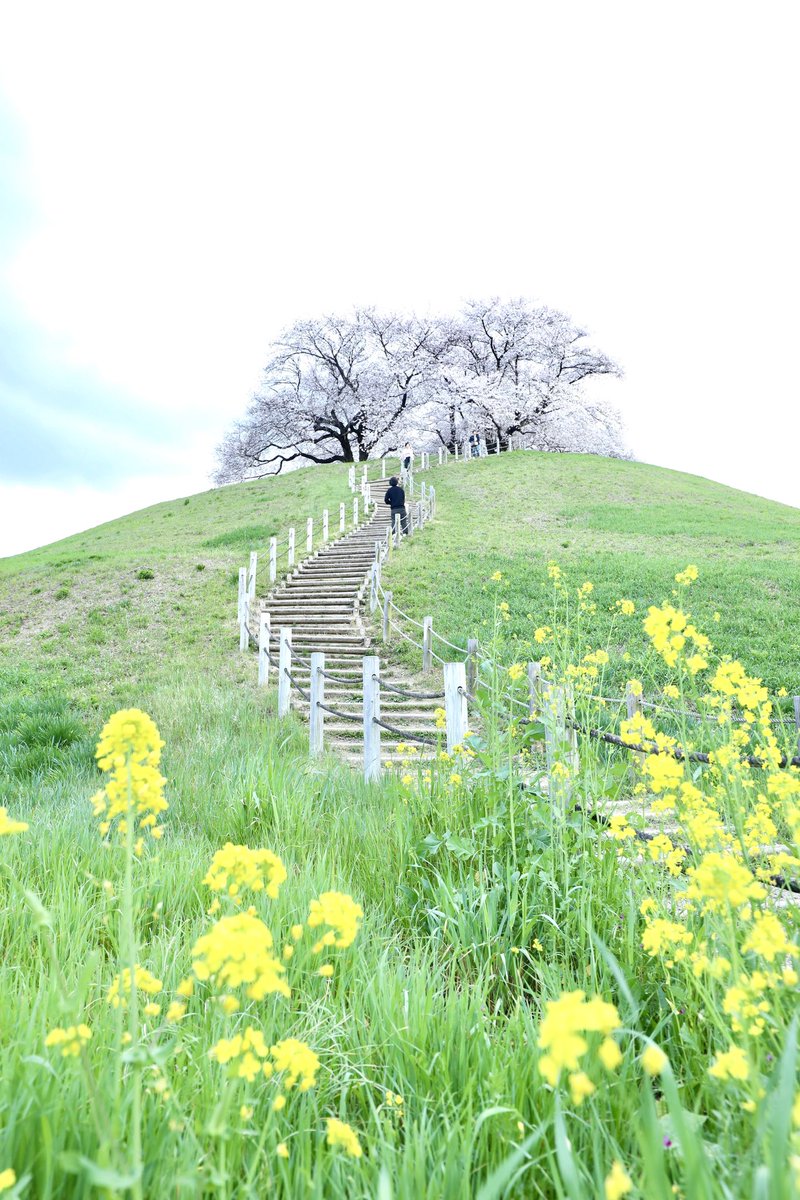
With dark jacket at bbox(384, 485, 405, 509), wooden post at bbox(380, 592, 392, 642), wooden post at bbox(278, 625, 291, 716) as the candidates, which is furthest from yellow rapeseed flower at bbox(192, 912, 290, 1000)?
dark jacket at bbox(384, 485, 405, 509)

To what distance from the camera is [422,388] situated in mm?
45031

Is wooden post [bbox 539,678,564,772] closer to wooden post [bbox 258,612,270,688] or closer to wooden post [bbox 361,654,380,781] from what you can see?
wooden post [bbox 361,654,380,781]

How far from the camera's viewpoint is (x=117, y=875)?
3.65 metres

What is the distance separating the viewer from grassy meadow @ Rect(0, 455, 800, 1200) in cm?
123

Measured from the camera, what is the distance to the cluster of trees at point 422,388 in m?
44.4

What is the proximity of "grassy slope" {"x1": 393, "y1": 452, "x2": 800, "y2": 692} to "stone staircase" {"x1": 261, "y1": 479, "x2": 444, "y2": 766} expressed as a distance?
1321 millimetres

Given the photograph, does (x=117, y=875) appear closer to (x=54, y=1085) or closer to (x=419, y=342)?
(x=54, y=1085)

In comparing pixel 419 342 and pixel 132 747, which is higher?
pixel 419 342

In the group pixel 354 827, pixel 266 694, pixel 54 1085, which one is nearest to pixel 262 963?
pixel 54 1085

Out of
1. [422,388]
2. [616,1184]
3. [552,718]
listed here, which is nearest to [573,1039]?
[616,1184]

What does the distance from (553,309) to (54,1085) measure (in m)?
51.2

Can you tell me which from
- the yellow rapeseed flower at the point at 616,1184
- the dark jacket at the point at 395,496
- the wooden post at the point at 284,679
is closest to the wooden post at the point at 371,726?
the wooden post at the point at 284,679

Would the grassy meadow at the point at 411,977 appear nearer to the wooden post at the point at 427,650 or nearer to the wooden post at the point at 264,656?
the wooden post at the point at 264,656

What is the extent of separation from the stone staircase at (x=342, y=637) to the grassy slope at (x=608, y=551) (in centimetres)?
132
